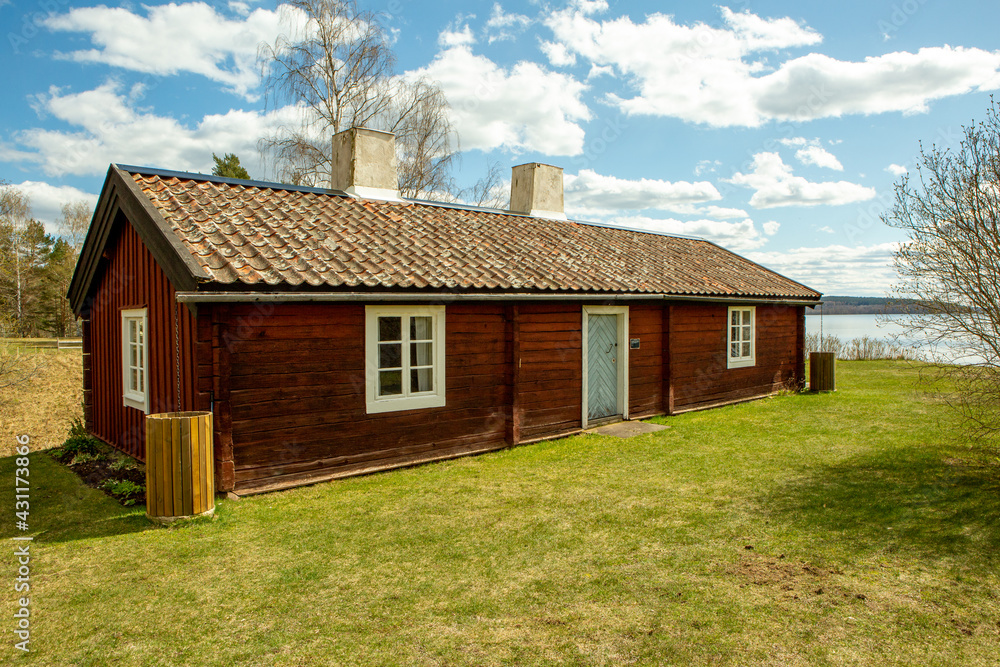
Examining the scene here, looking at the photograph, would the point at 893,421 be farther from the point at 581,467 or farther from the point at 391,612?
the point at 391,612

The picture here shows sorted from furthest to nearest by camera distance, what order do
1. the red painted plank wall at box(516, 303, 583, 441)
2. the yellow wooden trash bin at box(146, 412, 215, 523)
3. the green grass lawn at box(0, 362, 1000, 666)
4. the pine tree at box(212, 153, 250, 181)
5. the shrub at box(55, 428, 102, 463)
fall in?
the pine tree at box(212, 153, 250, 181) < the red painted plank wall at box(516, 303, 583, 441) < the shrub at box(55, 428, 102, 463) < the yellow wooden trash bin at box(146, 412, 215, 523) < the green grass lawn at box(0, 362, 1000, 666)

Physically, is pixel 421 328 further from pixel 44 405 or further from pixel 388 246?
pixel 44 405

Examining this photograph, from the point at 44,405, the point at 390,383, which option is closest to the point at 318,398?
the point at 390,383

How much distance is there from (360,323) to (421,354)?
3.59ft

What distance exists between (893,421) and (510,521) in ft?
29.7

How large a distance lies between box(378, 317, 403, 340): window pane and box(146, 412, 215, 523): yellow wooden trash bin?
266 cm

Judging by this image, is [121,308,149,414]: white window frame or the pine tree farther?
the pine tree

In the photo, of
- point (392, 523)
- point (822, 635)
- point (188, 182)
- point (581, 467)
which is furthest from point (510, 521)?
point (188, 182)

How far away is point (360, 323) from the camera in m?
7.88

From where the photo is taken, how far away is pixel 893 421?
1138 cm

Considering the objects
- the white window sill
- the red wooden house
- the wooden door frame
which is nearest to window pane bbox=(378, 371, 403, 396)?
the red wooden house

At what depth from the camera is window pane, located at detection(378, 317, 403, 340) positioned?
26.8 feet

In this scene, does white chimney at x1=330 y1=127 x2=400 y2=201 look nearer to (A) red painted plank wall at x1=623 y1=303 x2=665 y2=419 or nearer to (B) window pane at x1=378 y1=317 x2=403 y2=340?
(B) window pane at x1=378 y1=317 x2=403 y2=340
